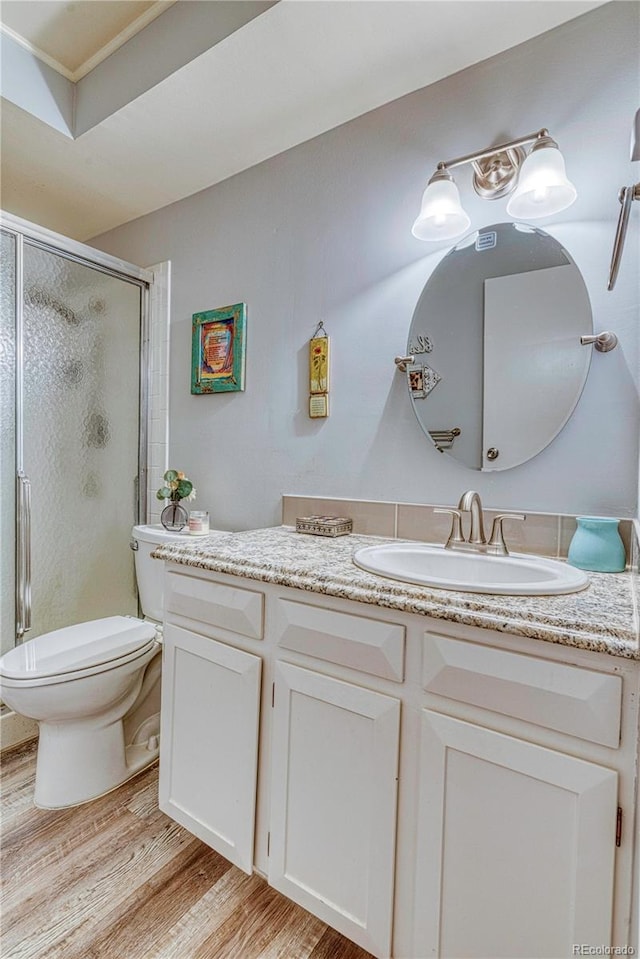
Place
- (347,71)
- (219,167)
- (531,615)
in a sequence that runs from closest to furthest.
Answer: (531,615), (347,71), (219,167)

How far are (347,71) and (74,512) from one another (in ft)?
6.30

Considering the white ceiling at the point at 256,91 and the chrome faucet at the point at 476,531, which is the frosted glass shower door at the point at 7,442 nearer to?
the white ceiling at the point at 256,91

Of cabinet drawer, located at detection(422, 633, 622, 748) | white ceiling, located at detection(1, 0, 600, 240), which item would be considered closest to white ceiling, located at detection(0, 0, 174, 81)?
white ceiling, located at detection(1, 0, 600, 240)

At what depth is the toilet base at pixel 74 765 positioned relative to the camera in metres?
1.43

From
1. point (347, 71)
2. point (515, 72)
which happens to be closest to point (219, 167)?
point (347, 71)

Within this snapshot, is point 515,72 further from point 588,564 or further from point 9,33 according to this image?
point 9,33

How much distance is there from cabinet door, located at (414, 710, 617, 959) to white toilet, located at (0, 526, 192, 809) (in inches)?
40.9

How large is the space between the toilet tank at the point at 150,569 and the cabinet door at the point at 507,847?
4.18 feet

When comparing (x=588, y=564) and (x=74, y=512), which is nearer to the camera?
(x=588, y=564)

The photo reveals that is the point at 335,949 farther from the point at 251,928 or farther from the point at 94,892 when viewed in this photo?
the point at 94,892

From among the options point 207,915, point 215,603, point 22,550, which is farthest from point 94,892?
point 22,550

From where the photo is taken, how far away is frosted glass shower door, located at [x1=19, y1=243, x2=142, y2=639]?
6.16 feet

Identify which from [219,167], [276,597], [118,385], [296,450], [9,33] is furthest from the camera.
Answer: [118,385]

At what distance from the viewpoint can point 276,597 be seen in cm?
105
